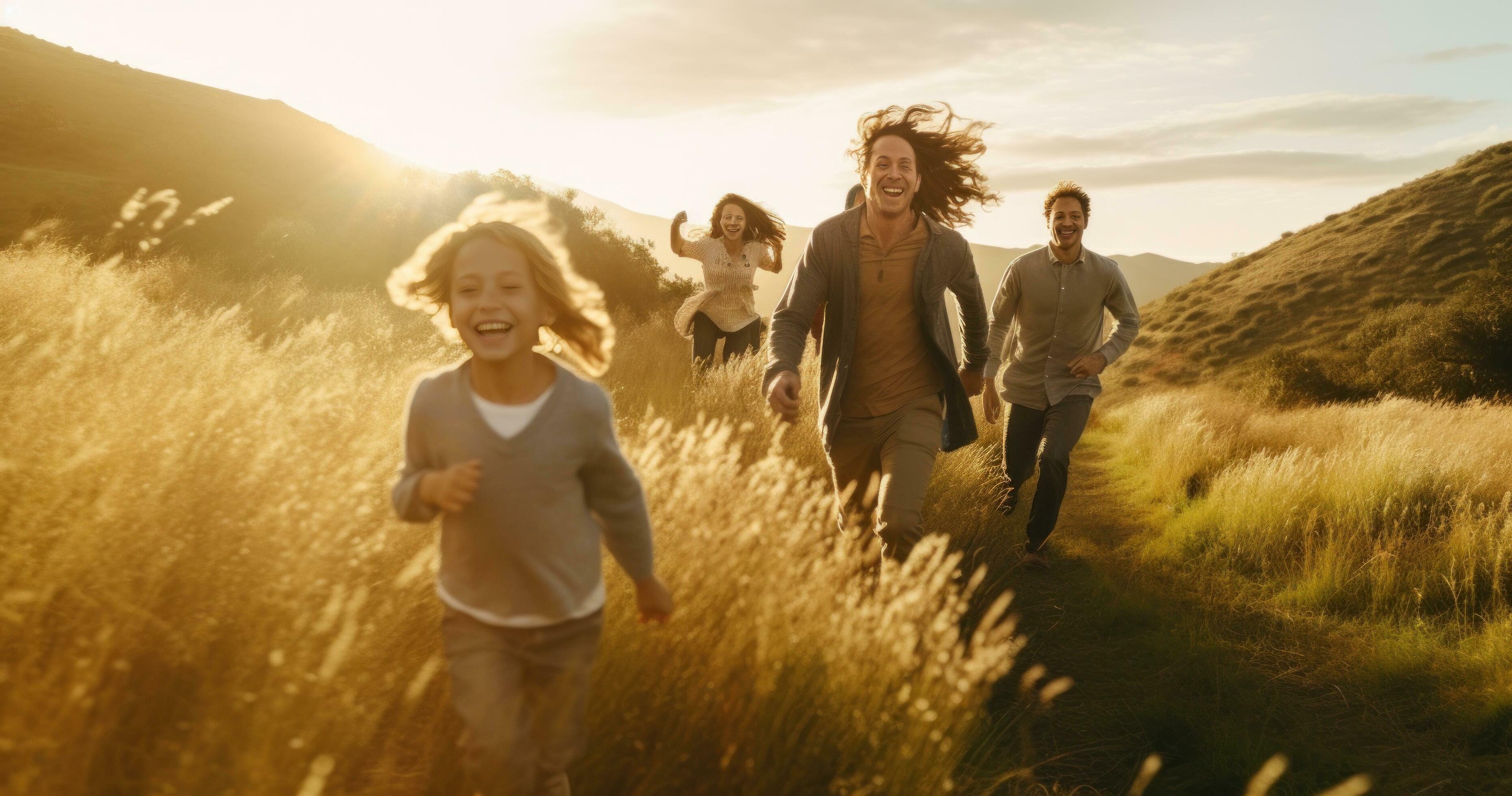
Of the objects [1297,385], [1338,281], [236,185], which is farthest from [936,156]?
[1338,281]

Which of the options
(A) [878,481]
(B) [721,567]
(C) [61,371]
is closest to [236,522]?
(C) [61,371]

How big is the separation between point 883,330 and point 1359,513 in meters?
4.57

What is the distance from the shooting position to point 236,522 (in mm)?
2309

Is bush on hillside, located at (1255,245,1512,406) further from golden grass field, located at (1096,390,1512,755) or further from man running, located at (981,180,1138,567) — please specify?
man running, located at (981,180,1138,567)

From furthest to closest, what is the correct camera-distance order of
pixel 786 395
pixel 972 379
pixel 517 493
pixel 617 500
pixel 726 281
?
pixel 726 281
pixel 972 379
pixel 786 395
pixel 617 500
pixel 517 493

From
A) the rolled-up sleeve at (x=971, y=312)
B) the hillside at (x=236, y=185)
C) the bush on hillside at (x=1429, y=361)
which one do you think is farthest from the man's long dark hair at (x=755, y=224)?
the bush on hillside at (x=1429, y=361)

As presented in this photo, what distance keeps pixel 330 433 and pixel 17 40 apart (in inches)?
3266

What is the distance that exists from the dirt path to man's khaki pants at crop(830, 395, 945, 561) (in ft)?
3.54

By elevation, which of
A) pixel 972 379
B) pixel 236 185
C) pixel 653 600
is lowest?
pixel 653 600

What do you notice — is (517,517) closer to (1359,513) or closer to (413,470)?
(413,470)

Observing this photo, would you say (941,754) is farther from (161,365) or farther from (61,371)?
(161,365)

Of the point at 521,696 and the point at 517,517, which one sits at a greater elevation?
the point at 517,517

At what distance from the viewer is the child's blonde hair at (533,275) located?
7.34 feet

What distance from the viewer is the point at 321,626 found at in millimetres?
1752
